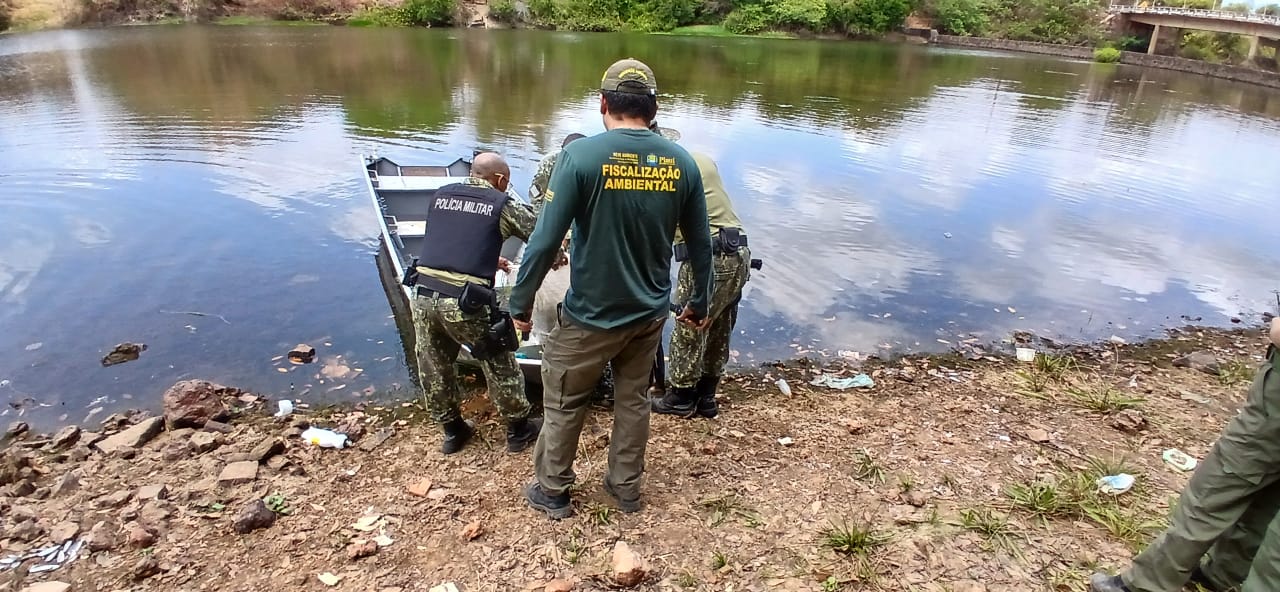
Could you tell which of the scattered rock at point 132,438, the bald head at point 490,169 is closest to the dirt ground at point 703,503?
the scattered rock at point 132,438

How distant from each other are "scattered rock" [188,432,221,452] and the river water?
3.37ft

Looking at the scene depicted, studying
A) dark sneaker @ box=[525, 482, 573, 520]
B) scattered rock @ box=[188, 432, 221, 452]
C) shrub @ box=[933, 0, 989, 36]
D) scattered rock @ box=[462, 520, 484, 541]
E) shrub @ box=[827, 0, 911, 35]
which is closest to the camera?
scattered rock @ box=[462, 520, 484, 541]

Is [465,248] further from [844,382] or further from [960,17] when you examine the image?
[960,17]

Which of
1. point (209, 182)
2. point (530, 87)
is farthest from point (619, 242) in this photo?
point (530, 87)

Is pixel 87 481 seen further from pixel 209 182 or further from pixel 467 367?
pixel 209 182

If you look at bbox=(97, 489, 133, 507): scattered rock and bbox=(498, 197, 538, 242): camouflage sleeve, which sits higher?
bbox=(498, 197, 538, 242): camouflage sleeve

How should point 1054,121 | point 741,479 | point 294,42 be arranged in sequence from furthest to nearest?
1. point 294,42
2. point 1054,121
3. point 741,479

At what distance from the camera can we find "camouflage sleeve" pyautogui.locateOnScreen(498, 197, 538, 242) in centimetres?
412

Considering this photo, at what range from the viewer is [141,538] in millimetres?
3701

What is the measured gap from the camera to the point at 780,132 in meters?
17.3

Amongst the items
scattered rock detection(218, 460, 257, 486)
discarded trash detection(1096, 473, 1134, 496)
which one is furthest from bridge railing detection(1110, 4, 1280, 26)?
scattered rock detection(218, 460, 257, 486)

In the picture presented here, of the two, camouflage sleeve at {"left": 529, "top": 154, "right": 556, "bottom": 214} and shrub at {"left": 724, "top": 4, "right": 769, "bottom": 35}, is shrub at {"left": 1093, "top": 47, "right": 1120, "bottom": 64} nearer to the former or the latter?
shrub at {"left": 724, "top": 4, "right": 769, "bottom": 35}

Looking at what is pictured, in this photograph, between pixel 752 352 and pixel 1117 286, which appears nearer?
pixel 752 352

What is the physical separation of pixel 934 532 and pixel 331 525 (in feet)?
11.0
